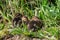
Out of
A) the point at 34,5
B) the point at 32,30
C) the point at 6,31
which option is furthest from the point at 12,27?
the point at 34,5

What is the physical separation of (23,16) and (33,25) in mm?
188

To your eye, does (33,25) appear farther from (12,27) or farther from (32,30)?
(12,27)

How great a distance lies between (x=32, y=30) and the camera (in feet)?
7.55

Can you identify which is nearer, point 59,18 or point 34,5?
point 59,18

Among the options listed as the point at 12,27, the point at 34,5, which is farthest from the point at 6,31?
the point at 34,5

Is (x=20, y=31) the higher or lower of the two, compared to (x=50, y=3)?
lower

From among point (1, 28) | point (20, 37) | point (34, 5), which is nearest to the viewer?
point (20, 37)

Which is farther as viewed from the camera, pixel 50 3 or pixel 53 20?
pixel 50 3

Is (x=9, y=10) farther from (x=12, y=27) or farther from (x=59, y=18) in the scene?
(x=59, y=18)

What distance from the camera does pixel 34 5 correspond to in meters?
2.63

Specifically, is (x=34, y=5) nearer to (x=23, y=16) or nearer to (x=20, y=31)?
(x=23, y=16)

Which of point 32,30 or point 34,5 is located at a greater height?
point 34,5

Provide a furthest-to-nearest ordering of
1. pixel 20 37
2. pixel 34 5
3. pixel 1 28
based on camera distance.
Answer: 1. pixel 34 5
2. pixel 1 28
3. pixel 20 37

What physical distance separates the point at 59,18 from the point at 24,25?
396 millimetres
